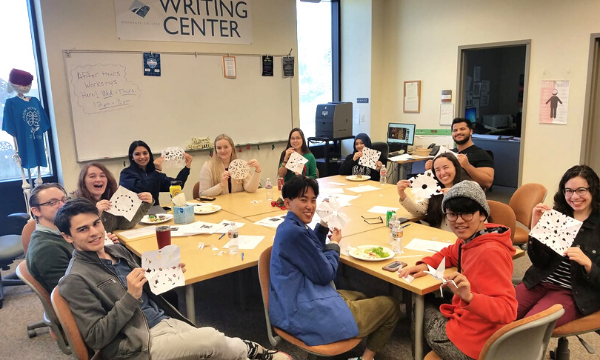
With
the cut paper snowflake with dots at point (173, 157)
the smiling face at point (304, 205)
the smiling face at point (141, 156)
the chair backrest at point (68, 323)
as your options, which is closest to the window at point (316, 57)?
the cut paper snowflake with dots at point (173, 157)

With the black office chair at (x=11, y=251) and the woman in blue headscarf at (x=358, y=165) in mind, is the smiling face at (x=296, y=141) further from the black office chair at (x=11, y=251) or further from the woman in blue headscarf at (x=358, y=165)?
the black office chair at (x=11, y=251)

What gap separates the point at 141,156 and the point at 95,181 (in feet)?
2.82

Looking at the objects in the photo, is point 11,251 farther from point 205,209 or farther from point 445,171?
point 445,171

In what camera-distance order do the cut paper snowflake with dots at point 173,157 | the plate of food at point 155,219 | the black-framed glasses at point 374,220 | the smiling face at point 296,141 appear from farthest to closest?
the smiling face at point 296,141 < the cut paper snowflake with dots at point 173,157 < the plate of food at point 155,219 < the black-framed glasses at point 374,220

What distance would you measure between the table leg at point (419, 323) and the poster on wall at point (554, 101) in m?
4.35

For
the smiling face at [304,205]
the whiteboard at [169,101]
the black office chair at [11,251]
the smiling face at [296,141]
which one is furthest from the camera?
the whiteboard at [169,101]

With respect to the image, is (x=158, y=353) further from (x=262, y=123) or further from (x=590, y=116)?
(x=590, y=116)

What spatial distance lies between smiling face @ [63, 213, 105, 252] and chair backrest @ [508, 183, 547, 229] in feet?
10.1

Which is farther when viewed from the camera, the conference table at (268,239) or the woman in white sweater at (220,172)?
the woman in white sweater at (220,172)

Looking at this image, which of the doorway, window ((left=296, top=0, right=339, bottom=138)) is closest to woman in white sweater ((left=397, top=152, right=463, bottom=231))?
the doorway

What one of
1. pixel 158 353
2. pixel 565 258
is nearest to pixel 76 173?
pixel 158 353

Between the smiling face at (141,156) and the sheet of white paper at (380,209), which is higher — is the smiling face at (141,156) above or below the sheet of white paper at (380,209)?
above

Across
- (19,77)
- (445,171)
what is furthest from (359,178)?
(19,77)

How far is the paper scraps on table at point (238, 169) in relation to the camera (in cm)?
406
